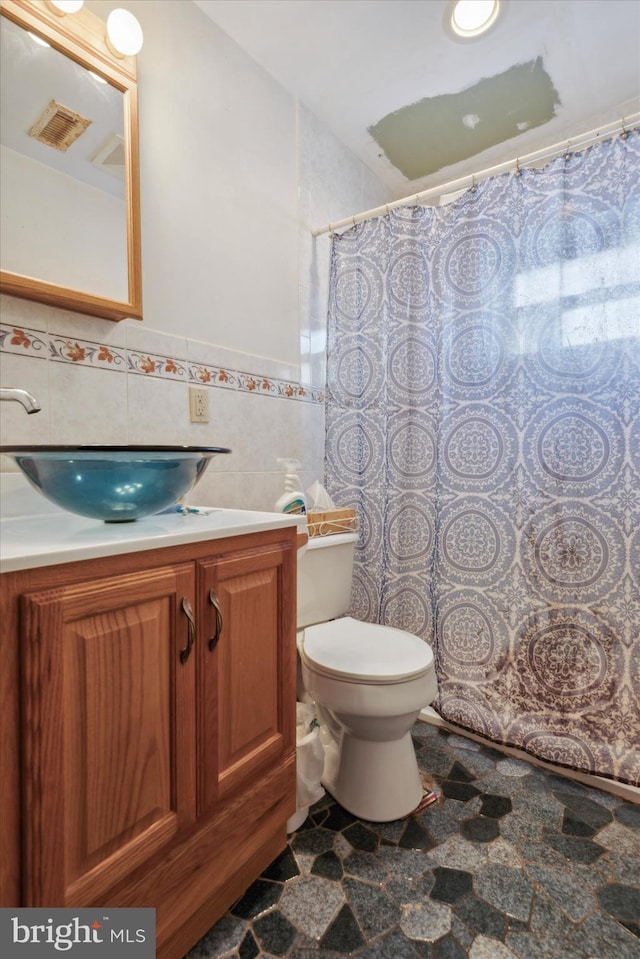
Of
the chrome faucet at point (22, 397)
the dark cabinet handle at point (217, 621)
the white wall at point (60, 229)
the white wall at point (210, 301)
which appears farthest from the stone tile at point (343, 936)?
the white wall at point (60, 229)

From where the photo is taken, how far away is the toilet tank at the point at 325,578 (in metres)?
1.49

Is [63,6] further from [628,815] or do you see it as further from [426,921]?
[628,815]

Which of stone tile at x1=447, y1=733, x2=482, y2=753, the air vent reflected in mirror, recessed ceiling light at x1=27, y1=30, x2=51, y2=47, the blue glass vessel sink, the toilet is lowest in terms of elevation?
stone tile at x1=447, y1=733, x2=482, y2=753

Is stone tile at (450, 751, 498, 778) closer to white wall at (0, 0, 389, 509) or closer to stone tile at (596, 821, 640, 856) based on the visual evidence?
stone tile at (596, 821, 640, 856)

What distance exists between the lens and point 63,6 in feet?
3.45

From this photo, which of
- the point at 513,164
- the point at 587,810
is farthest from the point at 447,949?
the point at 513,164

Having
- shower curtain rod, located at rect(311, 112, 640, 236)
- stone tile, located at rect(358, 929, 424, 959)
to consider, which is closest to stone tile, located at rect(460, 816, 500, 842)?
stone tile, located at rect(358, 929, 424, 959)

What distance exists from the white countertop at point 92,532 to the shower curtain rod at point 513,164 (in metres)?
1.36

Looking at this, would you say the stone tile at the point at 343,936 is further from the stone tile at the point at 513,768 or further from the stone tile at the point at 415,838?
the stone tile at the point at 513,768

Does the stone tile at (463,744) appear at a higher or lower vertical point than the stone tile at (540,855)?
lower

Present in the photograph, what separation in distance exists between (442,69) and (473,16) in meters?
0.22

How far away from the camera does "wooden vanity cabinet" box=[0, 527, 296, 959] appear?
1.98 feet

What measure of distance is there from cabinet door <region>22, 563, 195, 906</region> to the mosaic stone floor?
16.0 inches

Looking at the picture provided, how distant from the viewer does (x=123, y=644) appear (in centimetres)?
71
